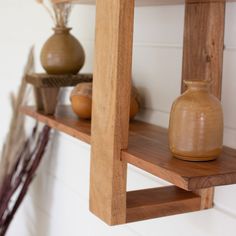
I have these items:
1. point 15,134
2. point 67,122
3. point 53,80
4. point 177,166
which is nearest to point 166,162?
point 177,166

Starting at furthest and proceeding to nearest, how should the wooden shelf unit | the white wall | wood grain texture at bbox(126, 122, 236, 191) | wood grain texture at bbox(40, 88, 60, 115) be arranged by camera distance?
wood grain texture at bbox(40, 88, 60, 115), the white wall, the wooden shelf unit, wood grain texture at bbox(126, 122, 236, 191)

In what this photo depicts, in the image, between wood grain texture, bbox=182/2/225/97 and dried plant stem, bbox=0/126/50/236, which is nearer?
wood grain texture, bbox=182/2/225/97

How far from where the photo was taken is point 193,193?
981 millimetres

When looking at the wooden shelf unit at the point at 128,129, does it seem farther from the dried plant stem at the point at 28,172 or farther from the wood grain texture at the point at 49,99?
the dried plant stem at the point at 28,172

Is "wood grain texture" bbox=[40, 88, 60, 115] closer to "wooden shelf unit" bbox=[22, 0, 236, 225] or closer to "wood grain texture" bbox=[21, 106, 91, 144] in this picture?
"wood grain texture" bbox=[21, 106, 91, 144]

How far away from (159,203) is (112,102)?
0.22 meters

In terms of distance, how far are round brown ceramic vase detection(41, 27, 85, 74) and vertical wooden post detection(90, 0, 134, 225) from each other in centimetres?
39

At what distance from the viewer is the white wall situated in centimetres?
96

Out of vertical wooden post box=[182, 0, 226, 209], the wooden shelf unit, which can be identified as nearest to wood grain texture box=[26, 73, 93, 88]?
the wooden shelf unit

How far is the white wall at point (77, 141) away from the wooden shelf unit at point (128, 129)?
1.5 inches

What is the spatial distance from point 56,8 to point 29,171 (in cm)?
66

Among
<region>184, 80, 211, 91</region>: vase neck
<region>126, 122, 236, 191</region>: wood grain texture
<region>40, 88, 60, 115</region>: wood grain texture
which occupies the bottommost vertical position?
<region>126, 122, 236, 191</region>: wood grain texture

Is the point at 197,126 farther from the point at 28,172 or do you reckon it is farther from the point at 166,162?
the point at 28,172

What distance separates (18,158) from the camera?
1837mm
